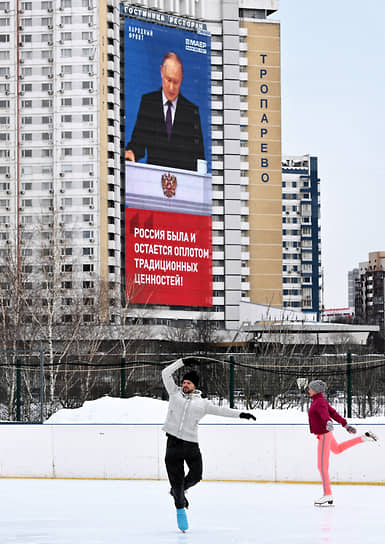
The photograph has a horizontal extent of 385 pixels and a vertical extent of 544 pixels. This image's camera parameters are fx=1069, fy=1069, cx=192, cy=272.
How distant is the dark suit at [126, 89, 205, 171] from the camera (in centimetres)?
11331

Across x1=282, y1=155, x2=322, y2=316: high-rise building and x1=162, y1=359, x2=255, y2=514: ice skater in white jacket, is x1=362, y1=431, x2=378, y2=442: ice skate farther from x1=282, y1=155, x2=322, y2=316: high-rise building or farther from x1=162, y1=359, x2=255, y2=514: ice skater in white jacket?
x1=282, y1=155, x2=322, y2=316: high-rise building

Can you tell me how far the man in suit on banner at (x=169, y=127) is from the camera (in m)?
113

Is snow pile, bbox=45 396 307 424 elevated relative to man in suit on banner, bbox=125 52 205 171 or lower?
lower

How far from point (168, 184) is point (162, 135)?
17.4 ft

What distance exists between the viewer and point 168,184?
114 m

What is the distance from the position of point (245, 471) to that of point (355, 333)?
278ft

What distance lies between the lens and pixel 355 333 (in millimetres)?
102188

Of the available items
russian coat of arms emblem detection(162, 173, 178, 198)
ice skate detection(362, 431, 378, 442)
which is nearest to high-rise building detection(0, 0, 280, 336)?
russian coat of arms emblem detection(162, 173, 178, 198)

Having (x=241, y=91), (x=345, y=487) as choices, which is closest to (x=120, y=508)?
(x=345, y=487)

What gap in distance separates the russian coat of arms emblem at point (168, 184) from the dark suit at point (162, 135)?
1287 millimetres

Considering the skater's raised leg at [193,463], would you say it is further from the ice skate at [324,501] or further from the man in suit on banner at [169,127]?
the man in suit on banner at [169,127]

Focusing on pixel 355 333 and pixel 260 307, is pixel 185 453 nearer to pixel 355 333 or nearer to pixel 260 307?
pixel 355 333

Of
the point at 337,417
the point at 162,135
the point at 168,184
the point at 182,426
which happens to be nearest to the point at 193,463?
the point at 182,426

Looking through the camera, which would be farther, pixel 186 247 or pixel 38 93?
pixel 186 247
